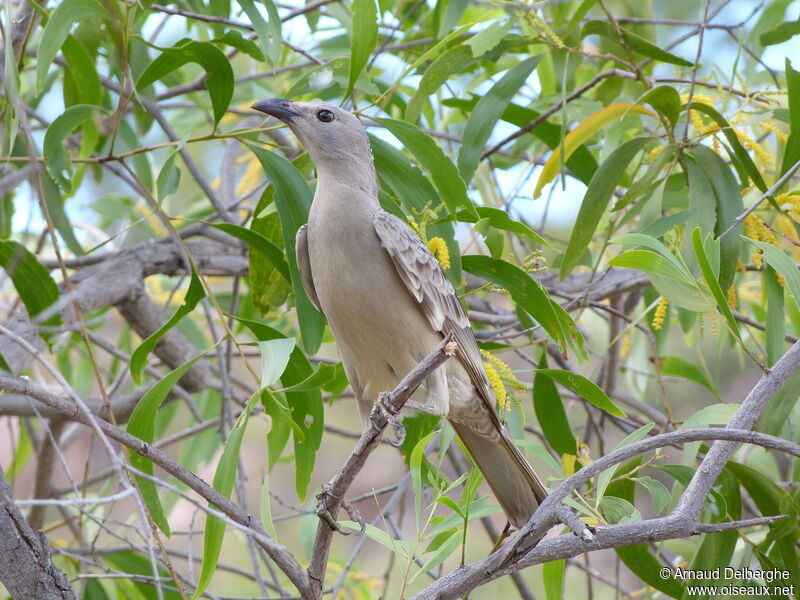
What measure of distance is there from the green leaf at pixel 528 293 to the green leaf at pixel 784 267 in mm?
579

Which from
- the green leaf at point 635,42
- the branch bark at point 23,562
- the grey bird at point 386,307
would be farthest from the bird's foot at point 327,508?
the green leaf at point 635,42

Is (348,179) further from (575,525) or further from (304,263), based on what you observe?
(575,525)

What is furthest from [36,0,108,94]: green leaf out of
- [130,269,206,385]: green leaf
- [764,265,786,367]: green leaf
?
[764,265,786,367]: green leaf

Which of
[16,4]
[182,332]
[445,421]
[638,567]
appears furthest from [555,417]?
[16,4]

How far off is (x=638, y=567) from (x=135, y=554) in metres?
2.01

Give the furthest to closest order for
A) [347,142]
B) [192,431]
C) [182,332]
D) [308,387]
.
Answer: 1. [182,332]
2. [192,431]
3. [347,142]
4. [308,387]

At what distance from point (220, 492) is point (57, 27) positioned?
1.40 meters

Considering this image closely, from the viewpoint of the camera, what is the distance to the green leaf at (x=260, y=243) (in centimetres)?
267

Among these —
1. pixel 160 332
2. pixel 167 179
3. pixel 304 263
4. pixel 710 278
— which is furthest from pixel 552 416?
pixel 167 179

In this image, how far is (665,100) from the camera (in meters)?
2.69

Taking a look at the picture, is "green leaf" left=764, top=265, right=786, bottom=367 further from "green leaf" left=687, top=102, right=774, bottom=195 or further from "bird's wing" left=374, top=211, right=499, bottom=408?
"bird's wing" left=374, top=211, right=499, bottom=408

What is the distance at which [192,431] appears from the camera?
12.8ft

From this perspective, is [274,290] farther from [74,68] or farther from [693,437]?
[693,437]

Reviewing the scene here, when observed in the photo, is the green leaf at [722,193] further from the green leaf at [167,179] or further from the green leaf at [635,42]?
the green leaf at [167,179]
